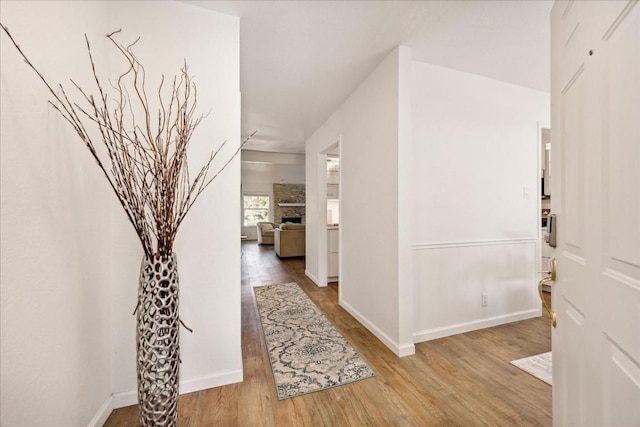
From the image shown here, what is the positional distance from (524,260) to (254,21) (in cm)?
342

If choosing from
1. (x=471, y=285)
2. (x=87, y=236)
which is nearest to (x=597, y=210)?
(x=87, y=236)

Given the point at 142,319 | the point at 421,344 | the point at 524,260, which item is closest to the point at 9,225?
the point at 142,319

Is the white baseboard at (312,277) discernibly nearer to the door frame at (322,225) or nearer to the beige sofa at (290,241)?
the door frame at (322,225)

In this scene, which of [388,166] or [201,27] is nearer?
[201,27]

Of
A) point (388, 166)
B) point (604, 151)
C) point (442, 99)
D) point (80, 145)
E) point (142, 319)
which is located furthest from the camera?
point (442, 99)

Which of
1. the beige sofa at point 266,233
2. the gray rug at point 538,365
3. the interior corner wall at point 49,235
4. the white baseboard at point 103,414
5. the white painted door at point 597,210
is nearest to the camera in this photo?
the white painted door at point 597,210

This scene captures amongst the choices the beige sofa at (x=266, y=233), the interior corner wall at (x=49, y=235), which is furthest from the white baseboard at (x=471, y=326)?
the beige sofa at (x=266, y=233)

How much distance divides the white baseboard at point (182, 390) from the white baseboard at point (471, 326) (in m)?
1.56

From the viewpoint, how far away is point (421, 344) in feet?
7.66

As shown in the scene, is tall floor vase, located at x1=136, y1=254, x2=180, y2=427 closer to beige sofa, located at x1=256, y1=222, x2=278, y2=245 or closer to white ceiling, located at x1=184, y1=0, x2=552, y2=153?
white ceiling, located at x1=184, y1=0, x2=552, y2=153

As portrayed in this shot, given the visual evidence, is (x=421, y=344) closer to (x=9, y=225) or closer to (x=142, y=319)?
(x=142, y=319)

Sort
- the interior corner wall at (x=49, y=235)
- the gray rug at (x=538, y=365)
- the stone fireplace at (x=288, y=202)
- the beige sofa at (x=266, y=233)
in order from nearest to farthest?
the interior corner wall at (x=49, y=235)
the gray rug at (x=538, y=365)
the beige sofa at (x=266, y=233)
the stone fireplace at (x=288, y=202)

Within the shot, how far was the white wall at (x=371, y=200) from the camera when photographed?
88.5 inches

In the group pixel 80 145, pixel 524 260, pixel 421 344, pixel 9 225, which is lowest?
pixel 421 344
